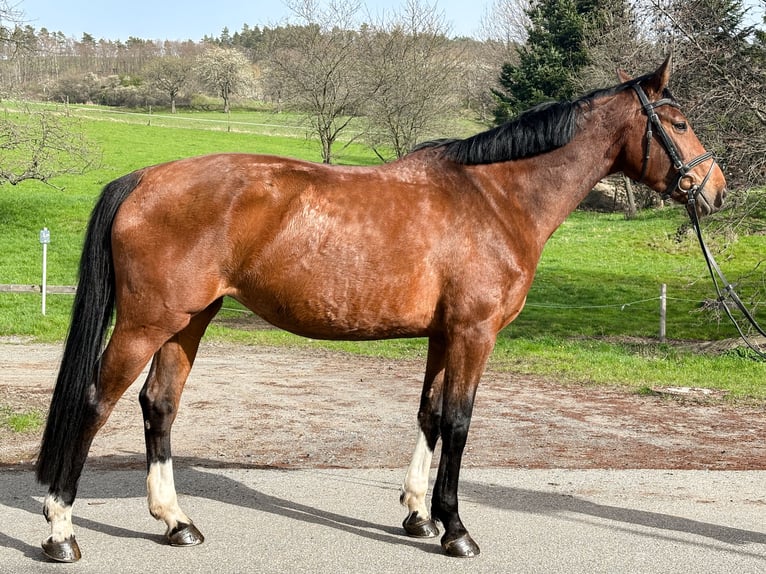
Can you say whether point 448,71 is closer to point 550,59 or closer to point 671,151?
point 550,59

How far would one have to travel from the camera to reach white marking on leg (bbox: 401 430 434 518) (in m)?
4.57

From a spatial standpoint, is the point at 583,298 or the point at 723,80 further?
the point at 583,298

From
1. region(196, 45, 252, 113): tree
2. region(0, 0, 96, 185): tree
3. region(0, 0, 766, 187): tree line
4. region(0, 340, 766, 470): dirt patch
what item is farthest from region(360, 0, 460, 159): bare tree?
region(196, 45, 252, 113): tree

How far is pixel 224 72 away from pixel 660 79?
186 feet

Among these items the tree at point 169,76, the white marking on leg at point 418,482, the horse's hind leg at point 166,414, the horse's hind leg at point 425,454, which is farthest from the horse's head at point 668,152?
the tree at point 169,76

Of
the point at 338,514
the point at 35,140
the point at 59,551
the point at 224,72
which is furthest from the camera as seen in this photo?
the point at 224,72

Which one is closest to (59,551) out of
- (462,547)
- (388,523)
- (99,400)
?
(99,400)

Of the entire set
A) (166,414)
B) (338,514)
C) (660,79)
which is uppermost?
(660,79)

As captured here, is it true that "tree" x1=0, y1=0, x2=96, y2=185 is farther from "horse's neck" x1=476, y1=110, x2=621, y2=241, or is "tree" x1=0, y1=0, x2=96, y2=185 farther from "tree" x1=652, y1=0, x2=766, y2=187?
"horse's neck" x1=476, y1=110, x2=621, y2=241

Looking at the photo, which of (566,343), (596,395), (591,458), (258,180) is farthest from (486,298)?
(566,343)

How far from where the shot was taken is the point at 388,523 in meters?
4.73

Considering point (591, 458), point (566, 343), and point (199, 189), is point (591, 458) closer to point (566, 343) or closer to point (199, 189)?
point (199, 189)

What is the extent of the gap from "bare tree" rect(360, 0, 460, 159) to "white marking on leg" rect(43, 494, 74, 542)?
1004 inches

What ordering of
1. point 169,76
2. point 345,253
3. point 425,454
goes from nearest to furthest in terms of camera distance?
point 345,253, point 425,454, point 169,76
